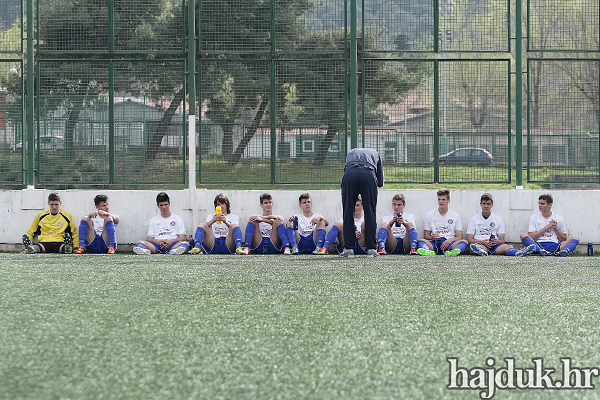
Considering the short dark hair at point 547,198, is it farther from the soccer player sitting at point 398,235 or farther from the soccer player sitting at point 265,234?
the soccer player sitting at point 265,234

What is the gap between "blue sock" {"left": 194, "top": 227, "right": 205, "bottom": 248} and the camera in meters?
10.5

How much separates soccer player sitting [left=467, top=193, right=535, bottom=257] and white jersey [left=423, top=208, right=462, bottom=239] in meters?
0.20

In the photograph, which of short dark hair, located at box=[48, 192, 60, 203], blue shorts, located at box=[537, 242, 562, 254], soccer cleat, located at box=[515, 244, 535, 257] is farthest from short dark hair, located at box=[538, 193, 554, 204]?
short dark hair, located at box=[48, 192, 60, 203]

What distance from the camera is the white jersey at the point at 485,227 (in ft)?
34.6

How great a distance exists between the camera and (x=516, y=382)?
3.35m

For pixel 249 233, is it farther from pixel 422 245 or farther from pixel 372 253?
pixel 422 245

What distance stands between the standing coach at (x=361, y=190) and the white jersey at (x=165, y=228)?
269 cm

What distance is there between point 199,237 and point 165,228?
0.58 meters

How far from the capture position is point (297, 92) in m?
11.3

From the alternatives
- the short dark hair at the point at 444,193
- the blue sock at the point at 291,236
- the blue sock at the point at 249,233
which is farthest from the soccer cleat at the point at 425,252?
the blue sock at the point at 249,233

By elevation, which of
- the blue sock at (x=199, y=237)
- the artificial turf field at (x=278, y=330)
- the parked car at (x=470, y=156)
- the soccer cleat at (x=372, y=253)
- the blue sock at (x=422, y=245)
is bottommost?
the artificial turf field at (x=278, y=330)

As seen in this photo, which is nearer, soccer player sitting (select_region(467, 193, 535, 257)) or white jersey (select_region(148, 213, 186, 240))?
soccer player sitting (select_region(467, 193, 535, 257))

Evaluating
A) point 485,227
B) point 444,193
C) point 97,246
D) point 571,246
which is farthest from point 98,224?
point 571,246

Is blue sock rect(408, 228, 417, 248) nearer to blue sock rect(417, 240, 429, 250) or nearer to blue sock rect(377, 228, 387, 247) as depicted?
blue sock rect(417, 240, 429, 250)
